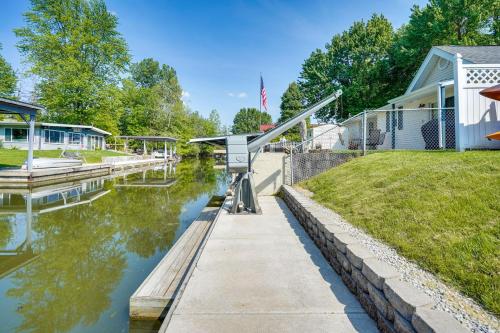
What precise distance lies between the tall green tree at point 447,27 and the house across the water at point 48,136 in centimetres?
2972

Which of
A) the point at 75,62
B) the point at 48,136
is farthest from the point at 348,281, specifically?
the point at 48,136

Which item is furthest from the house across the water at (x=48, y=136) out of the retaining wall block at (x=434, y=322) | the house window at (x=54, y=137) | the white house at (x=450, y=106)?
the retaining wall block at (x=434, y=322)

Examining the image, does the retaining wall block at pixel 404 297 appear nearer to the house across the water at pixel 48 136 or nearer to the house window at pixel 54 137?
the house across the water at pixel 48 136

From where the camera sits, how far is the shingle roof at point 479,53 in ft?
32.0

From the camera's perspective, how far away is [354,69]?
971 inches

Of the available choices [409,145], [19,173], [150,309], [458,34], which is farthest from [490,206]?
[458,34]

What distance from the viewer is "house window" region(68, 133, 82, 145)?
2964 centimetres

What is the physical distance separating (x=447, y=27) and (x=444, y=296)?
23.4 metres

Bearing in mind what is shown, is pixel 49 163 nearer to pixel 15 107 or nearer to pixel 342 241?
pixel 15 107

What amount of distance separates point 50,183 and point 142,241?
11043 mm

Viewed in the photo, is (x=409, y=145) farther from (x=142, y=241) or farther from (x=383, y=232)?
(x=142, y=241)

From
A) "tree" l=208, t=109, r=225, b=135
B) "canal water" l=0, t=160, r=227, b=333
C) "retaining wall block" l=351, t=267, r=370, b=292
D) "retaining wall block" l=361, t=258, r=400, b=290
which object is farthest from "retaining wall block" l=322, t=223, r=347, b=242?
"tree" l=208, t=109, r=225, b=135

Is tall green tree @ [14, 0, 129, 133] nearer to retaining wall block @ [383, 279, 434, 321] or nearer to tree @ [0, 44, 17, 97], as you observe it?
tree @ [0, 44, 17, 97]

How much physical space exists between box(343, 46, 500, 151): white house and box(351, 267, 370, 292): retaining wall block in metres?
5.83
